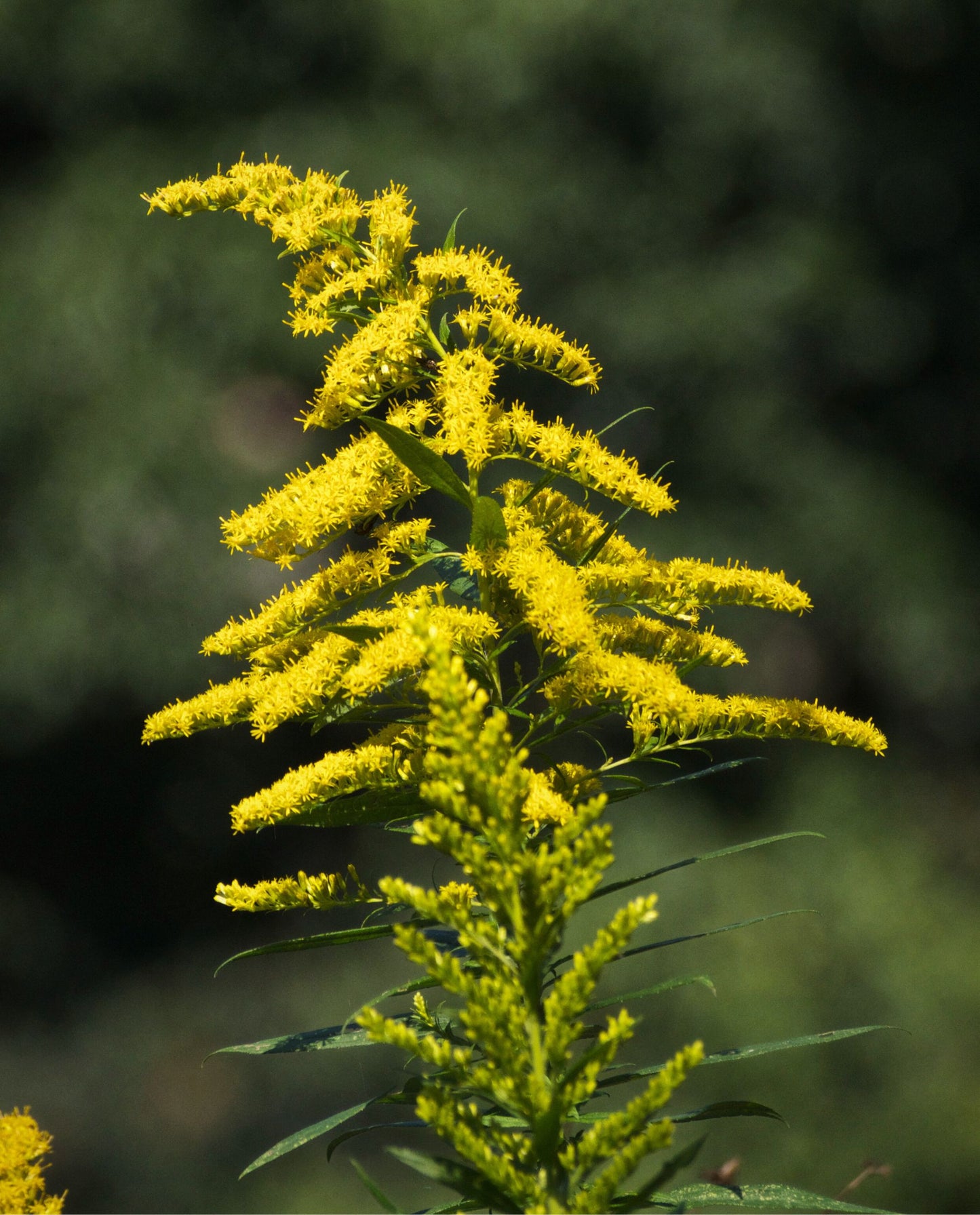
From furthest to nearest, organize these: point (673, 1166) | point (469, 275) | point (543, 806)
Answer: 1. point (469, 275)
2. point (543, 806)
3. point (673, 1166)

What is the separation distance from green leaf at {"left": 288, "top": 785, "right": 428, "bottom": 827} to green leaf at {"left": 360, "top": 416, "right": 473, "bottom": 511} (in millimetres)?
273

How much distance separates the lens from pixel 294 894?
975mm

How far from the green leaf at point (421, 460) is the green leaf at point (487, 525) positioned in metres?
0.02

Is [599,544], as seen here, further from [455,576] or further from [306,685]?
[306,685]

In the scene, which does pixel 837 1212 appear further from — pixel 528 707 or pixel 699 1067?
pixel 528 707

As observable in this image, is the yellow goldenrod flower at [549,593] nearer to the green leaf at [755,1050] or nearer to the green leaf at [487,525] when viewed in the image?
the green leaf at [487,525]

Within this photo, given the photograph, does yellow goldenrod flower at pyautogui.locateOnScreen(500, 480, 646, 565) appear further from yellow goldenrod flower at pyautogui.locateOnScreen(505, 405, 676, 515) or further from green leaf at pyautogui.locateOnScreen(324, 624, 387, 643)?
green leaf at pyautogui.locateOnScreen(324, 624, 387, 643)

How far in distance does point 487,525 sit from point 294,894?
15.0 inches

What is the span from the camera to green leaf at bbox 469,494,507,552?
92 cm

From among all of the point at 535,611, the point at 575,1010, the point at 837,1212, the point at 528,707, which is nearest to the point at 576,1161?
the point at 575,1010

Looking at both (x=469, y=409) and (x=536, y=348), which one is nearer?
(x=469, y=409)

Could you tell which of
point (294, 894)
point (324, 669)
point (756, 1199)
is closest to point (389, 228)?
point (324, 669)

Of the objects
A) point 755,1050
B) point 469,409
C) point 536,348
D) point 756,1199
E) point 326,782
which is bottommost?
point 756,1199

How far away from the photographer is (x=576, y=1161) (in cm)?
58
